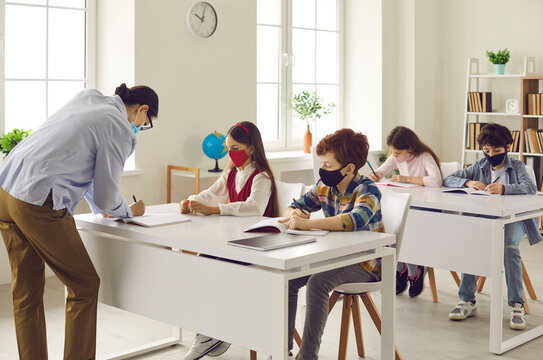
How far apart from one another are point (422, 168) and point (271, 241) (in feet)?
7.40

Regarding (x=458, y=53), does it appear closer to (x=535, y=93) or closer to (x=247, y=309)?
(x=535, y=93)

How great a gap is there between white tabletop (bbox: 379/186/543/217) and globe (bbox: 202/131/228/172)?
179cm

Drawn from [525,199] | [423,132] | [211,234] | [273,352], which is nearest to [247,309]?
[273,352]

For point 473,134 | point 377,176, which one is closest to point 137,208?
point 377,176

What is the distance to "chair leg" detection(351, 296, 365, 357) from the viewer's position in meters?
3.03

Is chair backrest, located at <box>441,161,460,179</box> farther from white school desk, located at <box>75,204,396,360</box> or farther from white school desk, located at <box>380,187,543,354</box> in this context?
white school desk, located at <box>75,204,396,360</box>

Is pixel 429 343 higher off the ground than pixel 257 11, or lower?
lower

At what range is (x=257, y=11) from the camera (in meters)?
6.44

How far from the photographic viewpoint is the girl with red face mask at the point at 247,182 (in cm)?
317

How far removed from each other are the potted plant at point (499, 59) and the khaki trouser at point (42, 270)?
15.8 feet

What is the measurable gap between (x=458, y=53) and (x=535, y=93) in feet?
3.37

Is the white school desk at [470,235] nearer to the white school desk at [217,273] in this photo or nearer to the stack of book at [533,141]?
the white school desk at [217,273]

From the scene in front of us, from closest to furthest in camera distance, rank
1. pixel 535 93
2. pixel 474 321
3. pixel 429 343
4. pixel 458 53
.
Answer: pixel 429 343 < pixel 474 321 < pixel 535 93 < pixel 458 53

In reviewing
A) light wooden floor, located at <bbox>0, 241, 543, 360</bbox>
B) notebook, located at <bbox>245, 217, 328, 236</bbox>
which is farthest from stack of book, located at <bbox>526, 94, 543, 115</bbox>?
notebook, located at <bbox>245, 217, 328, 236</bbox>
